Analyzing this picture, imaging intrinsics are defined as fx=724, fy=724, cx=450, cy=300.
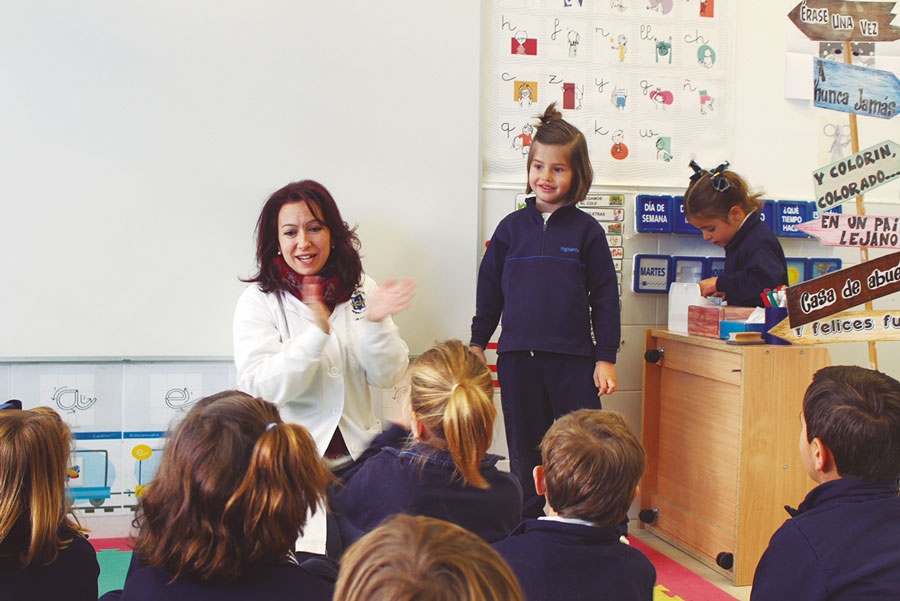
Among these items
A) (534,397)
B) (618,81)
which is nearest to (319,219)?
(534,397)

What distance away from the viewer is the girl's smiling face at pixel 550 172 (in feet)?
7.91

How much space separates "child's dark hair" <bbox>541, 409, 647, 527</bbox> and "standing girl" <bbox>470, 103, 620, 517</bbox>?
43.7 inches

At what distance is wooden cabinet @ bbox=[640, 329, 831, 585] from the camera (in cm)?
240

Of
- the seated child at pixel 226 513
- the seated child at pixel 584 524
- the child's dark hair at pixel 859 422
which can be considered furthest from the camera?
the child's dark hair at pixel 859 422

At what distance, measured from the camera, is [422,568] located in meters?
0.65

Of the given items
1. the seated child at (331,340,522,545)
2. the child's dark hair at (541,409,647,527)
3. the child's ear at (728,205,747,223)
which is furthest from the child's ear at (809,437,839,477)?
the child's ear at (728,205,747,223)

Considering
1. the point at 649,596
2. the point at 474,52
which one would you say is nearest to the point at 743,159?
the point at 474,52

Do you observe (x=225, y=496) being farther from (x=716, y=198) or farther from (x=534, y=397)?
(x=716, y=198)

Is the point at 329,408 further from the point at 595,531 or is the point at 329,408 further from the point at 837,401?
the point at 837,401

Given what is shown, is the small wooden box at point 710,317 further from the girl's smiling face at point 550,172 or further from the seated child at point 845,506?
the seated child at point 845,506

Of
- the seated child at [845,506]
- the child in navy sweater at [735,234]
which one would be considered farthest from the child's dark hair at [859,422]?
the child in navy sweater at [735,234]

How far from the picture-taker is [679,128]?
2895 mm

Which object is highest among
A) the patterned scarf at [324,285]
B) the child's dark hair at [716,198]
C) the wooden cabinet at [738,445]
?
the child's dark hair at [716,198]

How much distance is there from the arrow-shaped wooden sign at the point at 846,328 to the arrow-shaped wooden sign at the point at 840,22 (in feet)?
2.94
